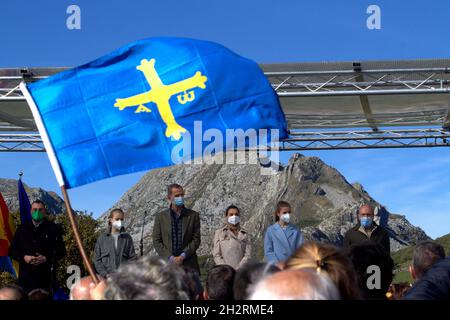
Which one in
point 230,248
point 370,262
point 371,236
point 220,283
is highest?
point 370,262

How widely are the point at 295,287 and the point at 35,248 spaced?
22.4 feet

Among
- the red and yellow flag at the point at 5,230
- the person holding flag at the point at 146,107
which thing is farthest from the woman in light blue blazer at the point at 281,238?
the red and yellow flag at the point at 5,230

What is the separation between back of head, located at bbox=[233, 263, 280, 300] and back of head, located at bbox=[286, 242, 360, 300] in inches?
5.8

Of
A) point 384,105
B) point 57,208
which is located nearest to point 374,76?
point 384,105

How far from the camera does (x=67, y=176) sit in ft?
16.7

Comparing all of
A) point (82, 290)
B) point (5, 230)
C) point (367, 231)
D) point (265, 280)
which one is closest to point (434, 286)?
point (265, 280)

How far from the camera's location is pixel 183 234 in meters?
8.10

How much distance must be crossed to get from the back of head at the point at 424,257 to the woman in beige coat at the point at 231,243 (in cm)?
406

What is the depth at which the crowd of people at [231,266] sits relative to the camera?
2.24 meters

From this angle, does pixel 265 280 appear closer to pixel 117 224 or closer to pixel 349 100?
pixel 117 224

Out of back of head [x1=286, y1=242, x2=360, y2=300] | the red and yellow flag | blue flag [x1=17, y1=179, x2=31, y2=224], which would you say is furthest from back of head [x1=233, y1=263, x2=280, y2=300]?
blue flag [x1=17, y1=179, x2=31, y2=224]

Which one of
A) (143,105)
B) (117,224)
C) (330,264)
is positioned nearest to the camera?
(330,264)

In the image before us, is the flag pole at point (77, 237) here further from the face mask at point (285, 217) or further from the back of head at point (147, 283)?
the face mask at point (285, 217)
